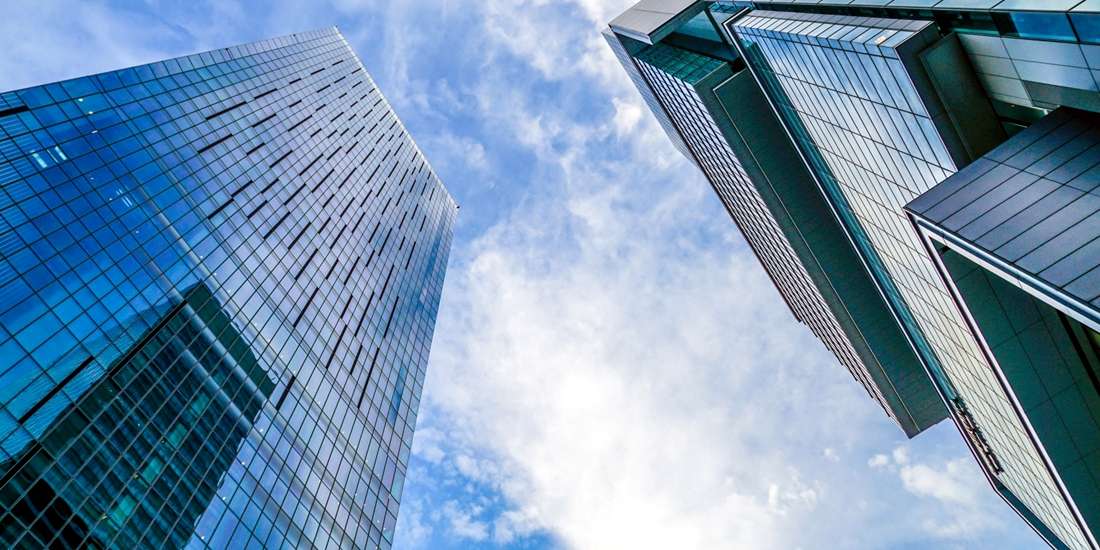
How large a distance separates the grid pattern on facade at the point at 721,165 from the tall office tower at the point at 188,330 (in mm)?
35780

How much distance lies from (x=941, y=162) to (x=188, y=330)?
38.6 meters

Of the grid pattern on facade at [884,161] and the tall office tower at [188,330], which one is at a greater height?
the tall office tower at [188,330]

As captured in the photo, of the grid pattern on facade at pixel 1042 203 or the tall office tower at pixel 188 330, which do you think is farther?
the tall office tower at pixel 188 330

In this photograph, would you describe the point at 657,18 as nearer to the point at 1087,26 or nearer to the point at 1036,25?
the point at 1036,25

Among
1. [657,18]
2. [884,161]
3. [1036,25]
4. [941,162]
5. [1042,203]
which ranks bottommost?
[1042,203]

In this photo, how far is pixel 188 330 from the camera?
30750mm

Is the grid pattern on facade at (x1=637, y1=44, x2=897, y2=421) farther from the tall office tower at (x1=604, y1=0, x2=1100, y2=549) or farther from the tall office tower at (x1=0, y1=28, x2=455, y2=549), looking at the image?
the tall office tower at (x1=0, y1=28, x2=455, y2=549)

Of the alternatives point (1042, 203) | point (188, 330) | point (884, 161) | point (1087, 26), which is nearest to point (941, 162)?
point (884, 161)

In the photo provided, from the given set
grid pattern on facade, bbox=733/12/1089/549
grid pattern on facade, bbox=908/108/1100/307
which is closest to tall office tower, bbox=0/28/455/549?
grid pattern on facade, bbox=908/108/1100/307

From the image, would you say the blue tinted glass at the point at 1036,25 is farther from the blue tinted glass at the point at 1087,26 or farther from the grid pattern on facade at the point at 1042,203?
the grid pattern on facade at the point at 1042,203

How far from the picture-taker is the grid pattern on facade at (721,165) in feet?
143

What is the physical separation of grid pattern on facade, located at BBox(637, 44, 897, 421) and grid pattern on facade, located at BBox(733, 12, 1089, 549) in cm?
772

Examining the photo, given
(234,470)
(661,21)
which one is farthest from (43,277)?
(661,21)

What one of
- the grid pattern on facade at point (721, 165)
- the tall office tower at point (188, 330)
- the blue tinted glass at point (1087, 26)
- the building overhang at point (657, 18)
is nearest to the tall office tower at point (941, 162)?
the blue tinted glass at point (1087, 26)
